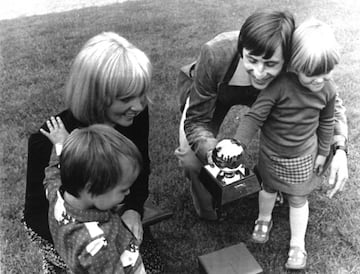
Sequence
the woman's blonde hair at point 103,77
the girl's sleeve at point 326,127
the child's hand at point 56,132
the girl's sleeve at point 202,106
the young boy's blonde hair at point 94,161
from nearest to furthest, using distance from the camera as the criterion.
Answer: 1. the young boy's blonde hair at point 94,161
2. the woman's blonde hair at point 103,77
3. the child's hand at point 56,132
4. the girl's sleeve at point 326,127
5. the girl's sleeve at point 202,106

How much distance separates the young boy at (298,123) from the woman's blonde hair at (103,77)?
26.5 inches

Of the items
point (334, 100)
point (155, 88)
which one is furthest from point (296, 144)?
point (155, 88)

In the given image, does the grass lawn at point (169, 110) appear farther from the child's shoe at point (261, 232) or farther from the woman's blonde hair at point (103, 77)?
the woman's blonde hair at point (103, 77)

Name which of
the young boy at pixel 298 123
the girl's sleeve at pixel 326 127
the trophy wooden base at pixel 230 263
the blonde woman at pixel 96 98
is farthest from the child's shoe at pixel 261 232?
the blonde woman at pixel 96 98

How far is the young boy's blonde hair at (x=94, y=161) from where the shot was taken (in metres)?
1.62

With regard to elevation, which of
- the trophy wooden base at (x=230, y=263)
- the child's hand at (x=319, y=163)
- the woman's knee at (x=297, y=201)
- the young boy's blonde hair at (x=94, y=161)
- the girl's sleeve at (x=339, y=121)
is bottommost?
the trophy wooden base at (x=230, y=263)

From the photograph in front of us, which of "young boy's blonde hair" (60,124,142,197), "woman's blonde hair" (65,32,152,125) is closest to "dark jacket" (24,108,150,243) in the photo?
"woman's blonde hair" (65,32,152,125)

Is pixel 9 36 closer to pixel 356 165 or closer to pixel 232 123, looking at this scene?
pixel 232 123

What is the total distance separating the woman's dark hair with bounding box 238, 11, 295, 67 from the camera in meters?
2.11

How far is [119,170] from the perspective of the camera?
1.65 m

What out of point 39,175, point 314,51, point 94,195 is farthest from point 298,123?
point 39,175

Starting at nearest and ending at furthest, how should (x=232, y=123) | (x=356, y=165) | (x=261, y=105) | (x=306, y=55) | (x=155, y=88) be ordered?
(x=306, y=55) < (x=261, y=105) < (x=356, y=165) < (x=232, y=123) < (x=155, y=88)

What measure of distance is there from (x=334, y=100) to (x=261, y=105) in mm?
401

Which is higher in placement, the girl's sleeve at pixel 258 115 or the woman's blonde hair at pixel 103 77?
the woman's blonde hair at pixel 103 77
